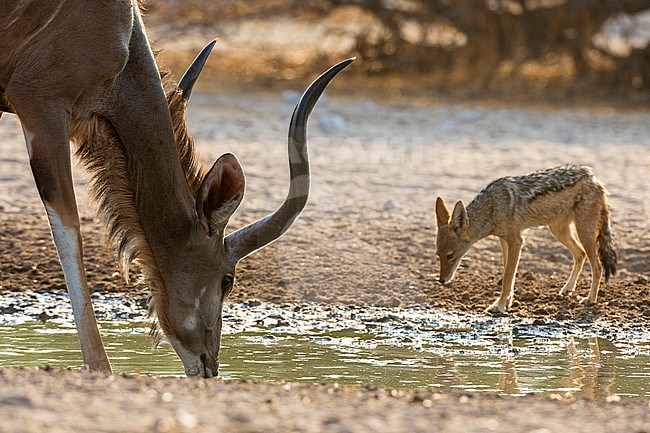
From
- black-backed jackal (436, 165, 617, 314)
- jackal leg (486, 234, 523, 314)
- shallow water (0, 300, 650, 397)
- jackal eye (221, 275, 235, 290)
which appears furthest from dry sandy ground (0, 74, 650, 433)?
jackal eye (221, 275, 235, 290)

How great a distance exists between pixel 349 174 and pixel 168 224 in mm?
4964

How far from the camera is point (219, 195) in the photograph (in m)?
5.37

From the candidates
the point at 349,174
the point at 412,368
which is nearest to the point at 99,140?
the point at 412,368

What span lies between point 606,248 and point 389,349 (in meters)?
1.84

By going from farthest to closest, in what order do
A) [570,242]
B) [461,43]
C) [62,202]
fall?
[461,43] < [570,242] < [62,202]

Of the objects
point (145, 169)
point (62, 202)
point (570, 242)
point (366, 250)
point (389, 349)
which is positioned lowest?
point (389, 349)

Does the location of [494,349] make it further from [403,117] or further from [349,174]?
[403,117]

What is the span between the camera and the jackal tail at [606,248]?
23.8ft

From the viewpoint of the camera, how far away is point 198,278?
17.5 feet

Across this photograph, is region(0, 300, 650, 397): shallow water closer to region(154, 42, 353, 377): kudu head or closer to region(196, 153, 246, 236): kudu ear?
region(154, 42, 353, 377): kudu head

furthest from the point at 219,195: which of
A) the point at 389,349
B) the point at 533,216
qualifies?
the point at 533,216

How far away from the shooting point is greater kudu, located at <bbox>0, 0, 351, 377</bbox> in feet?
17.2

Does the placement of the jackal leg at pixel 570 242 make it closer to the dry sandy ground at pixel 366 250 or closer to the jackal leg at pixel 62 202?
the dry sandy ground at pixel 366 250

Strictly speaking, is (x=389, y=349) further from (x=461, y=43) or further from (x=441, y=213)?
(x=461, y=43)
